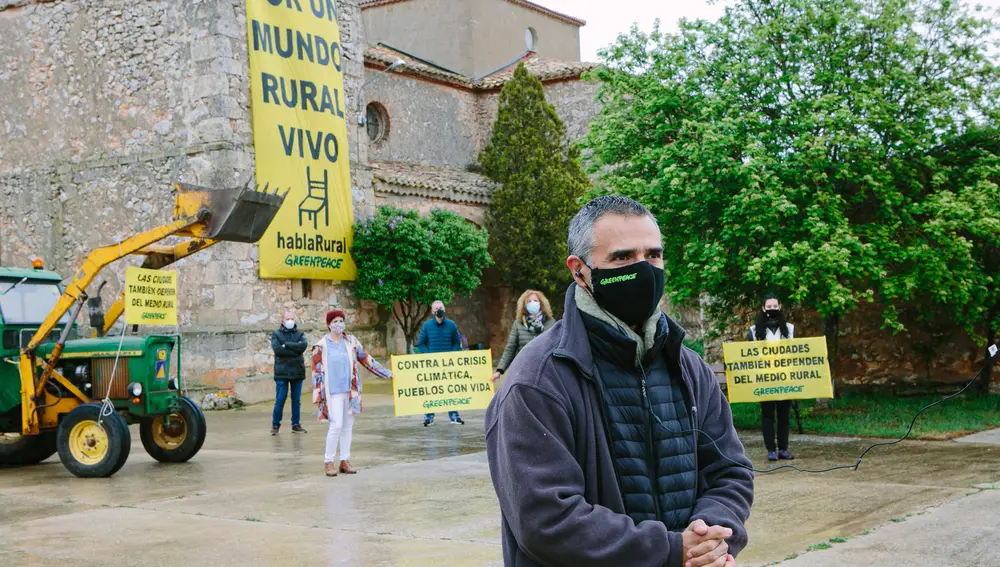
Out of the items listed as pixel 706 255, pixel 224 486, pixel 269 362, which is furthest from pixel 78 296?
pixel 269 362

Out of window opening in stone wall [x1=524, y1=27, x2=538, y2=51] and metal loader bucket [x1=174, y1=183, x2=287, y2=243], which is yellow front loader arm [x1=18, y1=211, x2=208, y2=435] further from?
window opening in stone wall [x1=524, y1=27, x2=538, y2=51]

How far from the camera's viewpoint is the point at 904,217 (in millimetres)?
14797

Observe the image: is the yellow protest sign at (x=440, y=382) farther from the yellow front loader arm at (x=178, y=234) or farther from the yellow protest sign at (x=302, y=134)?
the yellow protest sign at (x=302, y=134)

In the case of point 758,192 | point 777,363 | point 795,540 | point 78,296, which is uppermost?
point 758,192

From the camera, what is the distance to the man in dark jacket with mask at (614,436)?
273 cm

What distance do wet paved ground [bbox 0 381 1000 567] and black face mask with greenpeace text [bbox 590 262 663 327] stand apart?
13.0 ft

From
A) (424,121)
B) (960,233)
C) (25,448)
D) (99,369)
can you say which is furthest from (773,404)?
(424,121)

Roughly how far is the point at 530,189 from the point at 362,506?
19.0m

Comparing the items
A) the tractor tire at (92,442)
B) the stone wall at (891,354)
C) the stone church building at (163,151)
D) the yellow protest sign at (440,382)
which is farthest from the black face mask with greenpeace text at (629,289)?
the stone church building at (163,151)

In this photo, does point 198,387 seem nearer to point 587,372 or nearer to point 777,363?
point 777,363

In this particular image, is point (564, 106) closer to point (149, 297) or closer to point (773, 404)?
point (773, 404)

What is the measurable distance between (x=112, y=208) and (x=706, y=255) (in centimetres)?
1342

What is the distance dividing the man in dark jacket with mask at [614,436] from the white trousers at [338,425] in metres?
8.14

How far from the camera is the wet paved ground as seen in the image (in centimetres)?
703
